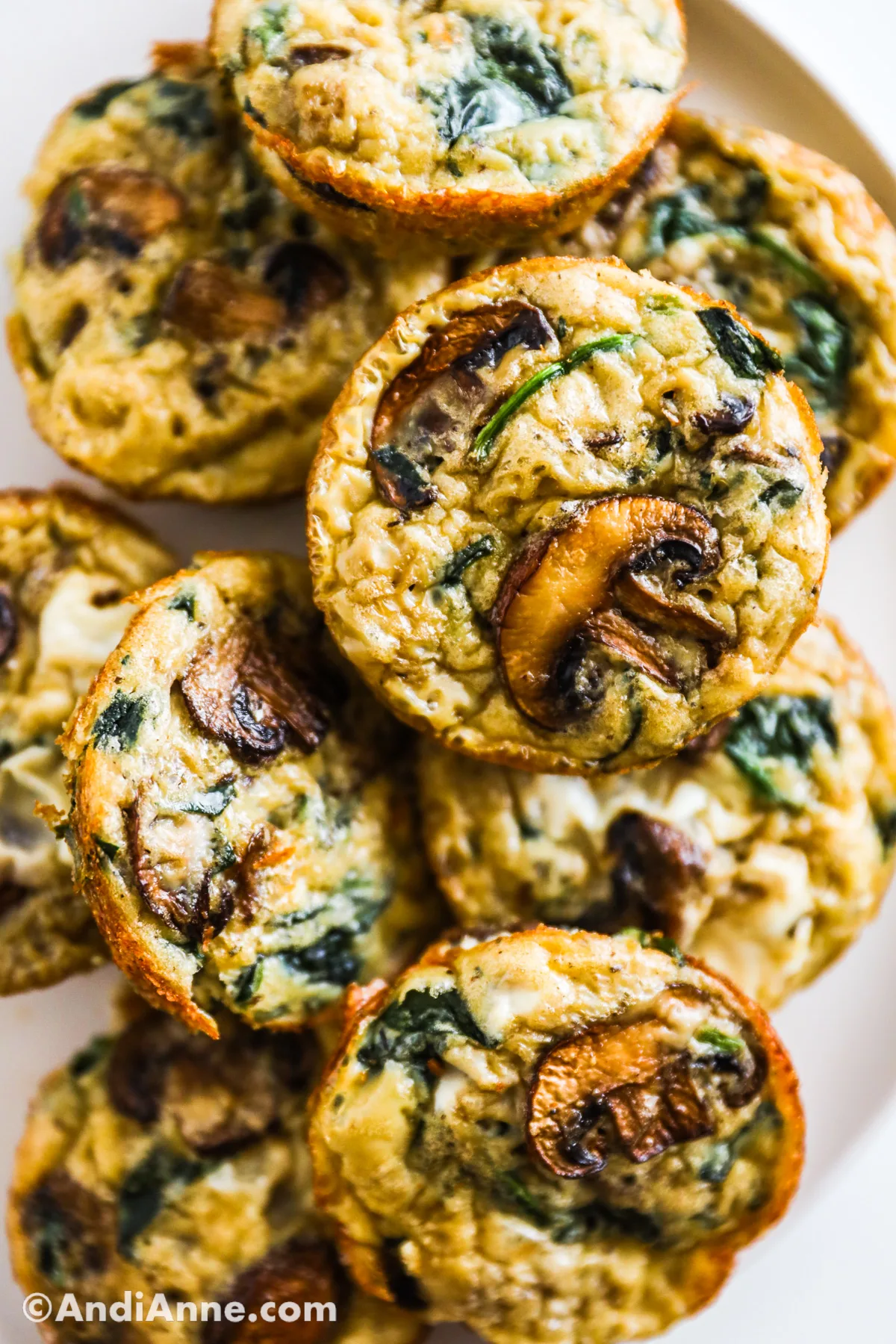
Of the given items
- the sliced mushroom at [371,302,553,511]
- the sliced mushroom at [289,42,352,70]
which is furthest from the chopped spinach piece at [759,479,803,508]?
the sliced mushroom at [289,42,352,70]

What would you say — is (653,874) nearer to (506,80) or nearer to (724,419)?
(724,419)

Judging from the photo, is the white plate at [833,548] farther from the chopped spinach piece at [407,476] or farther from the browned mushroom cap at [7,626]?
the chopped spinach piece at [407,476]

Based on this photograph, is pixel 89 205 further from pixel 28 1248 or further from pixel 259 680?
pixel 28 1248

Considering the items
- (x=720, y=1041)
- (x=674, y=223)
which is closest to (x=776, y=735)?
(x=720, y=1041)

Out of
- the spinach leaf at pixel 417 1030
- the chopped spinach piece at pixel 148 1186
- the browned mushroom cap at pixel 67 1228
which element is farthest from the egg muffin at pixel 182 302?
the browned mushroom cap at pixel 67 1228

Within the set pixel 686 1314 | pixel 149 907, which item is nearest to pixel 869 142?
pixel 149 907

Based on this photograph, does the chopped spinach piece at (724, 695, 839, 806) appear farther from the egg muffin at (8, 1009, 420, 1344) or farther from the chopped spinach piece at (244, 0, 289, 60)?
the chopped spinach piece at (244, 0, 289, 60)
